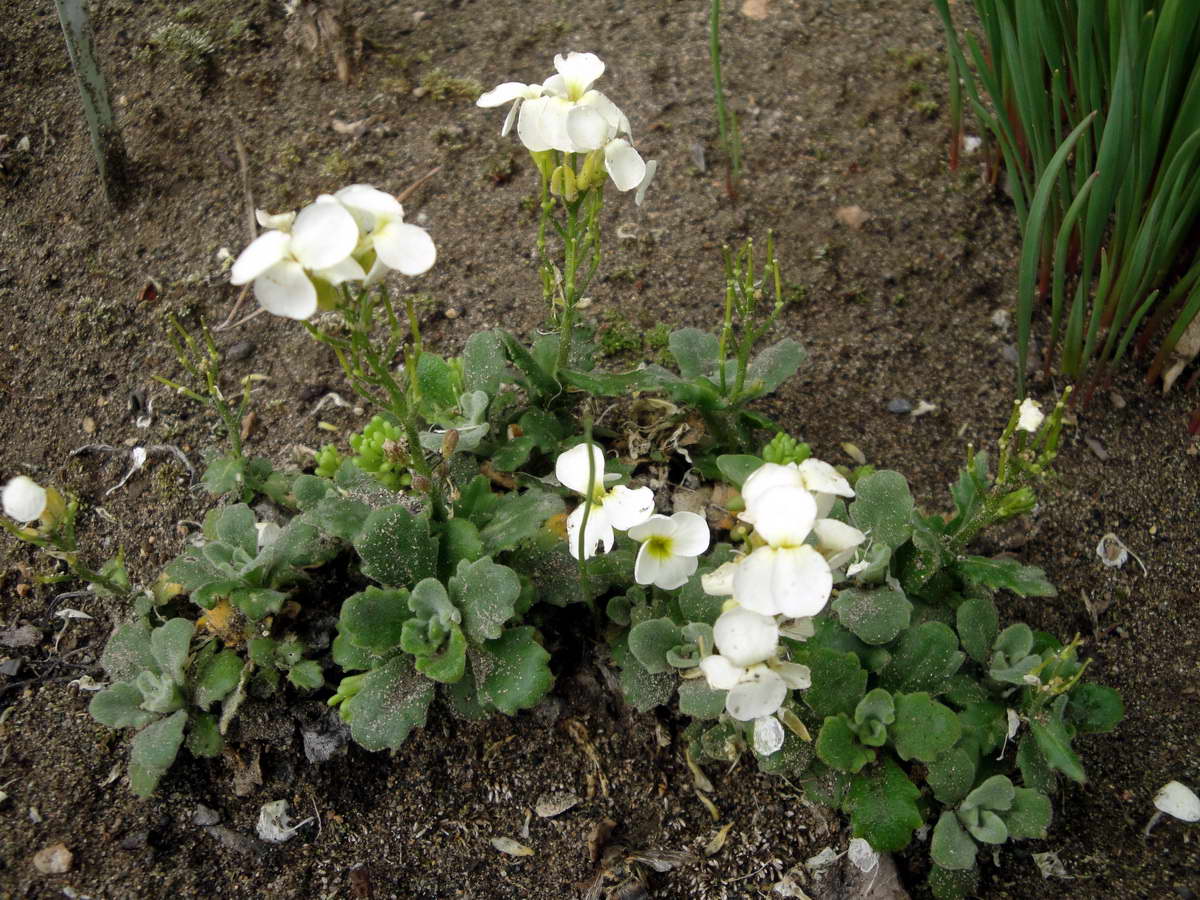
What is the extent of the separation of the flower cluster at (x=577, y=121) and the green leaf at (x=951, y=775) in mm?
1056

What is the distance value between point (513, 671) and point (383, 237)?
0.74 metres

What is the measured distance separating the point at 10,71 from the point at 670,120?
1.84 metres

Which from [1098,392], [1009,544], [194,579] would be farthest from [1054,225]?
[194,579]

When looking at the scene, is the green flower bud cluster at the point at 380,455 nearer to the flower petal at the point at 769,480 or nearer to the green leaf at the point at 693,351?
the green leaf at the point at 693,351

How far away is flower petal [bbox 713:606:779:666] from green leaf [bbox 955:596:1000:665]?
57 centimetres

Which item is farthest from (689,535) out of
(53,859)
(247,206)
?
(247,206)

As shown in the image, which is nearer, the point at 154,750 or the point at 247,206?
the point at 154,750

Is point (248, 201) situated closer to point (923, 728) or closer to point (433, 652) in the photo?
point (433, 652)

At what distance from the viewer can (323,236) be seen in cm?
120

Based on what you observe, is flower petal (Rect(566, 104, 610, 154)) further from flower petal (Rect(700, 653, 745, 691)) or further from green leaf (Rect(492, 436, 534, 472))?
flower petal (Rect(700, 653, 745, 691))

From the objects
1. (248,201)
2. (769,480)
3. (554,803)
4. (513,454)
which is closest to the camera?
(769,480)

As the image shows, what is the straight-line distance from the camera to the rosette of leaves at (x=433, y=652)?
1.58 metres

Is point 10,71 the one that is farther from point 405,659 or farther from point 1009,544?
point 1009,544

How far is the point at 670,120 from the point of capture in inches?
106
